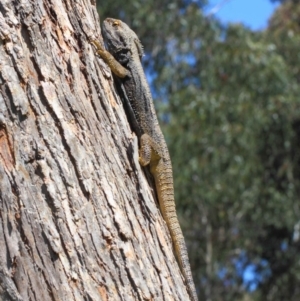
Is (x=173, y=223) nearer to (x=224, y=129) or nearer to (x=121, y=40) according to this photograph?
(x=121, y=40)

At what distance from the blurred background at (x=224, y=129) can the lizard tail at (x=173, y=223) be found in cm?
1045

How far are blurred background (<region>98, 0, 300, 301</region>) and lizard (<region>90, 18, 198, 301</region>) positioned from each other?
9.42 metres

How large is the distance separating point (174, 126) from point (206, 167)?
117cm

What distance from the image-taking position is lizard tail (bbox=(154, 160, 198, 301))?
3.50 meters

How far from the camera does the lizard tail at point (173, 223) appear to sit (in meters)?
3.50

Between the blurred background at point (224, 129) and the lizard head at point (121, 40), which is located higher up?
the blurred background at point (224, 129)

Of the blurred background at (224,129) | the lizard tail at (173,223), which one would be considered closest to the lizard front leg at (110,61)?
the lizard tail at (173,223)

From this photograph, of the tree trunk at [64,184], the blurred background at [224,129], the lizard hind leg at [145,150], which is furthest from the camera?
the blurred background at [224,129]

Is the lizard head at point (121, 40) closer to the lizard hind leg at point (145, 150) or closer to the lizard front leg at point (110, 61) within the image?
the lizard front leg at point (110, 61)

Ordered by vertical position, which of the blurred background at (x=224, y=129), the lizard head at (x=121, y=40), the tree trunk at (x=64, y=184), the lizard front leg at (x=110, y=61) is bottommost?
the tree trunk at (x=64, y=184)

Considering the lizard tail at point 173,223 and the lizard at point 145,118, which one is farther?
the lizard at point 145,118

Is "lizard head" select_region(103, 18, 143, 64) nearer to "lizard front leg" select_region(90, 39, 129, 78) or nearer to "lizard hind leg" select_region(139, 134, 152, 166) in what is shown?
"lizard front leg" select_region(90, 39, 129, 78)

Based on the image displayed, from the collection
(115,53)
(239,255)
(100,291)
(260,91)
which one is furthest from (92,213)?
(239,255)

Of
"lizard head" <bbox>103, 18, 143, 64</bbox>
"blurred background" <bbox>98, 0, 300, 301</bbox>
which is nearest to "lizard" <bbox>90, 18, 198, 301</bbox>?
"lizard head" <bbox>103, 18, 143, 64</bbox>
